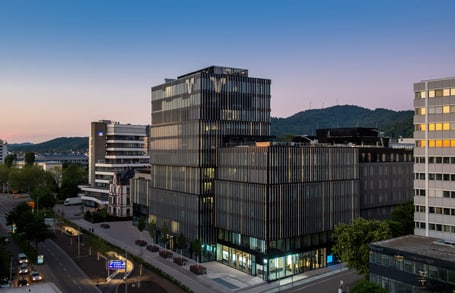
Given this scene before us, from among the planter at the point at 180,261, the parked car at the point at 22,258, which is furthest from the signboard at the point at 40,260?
the planter at the point at 180,261

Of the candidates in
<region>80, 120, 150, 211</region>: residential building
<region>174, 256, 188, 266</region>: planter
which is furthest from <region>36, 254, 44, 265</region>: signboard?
<region>80, 120, 150, 211</region>: residential building

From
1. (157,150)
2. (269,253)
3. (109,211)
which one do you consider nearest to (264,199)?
(269,253)

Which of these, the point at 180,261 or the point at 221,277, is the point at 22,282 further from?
the point at 221,277

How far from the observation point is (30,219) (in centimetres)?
10456

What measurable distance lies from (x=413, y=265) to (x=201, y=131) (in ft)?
179

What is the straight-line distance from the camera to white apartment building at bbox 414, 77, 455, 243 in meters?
77.2

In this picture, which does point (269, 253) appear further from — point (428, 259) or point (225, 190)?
point (428, 259)

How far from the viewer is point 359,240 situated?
3027 inches

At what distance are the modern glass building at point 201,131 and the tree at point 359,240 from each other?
34188mm

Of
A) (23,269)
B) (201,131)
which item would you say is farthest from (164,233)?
(23,269)

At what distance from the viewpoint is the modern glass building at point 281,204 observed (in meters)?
85.2

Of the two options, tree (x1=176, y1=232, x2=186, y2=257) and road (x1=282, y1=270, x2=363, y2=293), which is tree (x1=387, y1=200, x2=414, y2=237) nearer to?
road (x1=282, y1=270, x2=363, y2=293)

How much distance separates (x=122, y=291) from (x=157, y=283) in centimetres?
742

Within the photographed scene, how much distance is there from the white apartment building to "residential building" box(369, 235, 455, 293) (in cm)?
759
